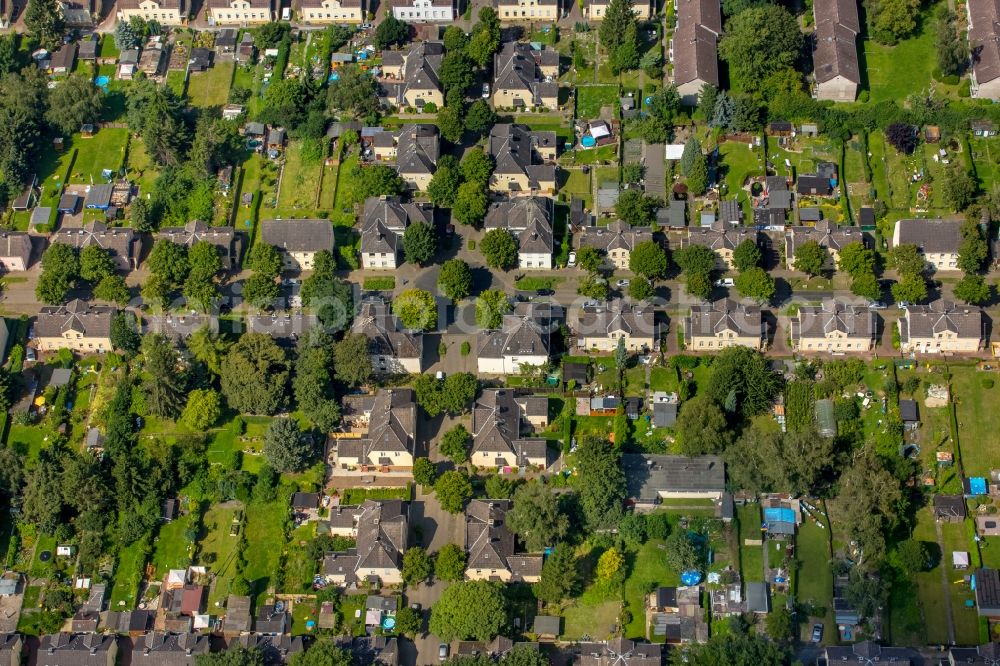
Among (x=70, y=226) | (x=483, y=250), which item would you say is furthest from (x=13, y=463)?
(x=483, y=250)

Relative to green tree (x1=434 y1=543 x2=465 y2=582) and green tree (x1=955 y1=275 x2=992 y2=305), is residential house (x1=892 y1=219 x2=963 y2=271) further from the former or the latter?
green tree (x1=434 y1=543 x2=465 y2=582)

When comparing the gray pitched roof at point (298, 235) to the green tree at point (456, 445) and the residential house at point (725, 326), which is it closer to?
the green tree at point (456, 445)

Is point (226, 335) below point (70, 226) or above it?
below

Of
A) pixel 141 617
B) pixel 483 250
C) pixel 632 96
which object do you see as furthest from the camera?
pixel 632 96

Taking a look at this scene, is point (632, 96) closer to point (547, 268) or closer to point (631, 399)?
point (547, 268)

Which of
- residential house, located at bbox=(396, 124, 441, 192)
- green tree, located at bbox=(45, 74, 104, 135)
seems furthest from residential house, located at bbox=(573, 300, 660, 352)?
green tree, located at bbox=(45, 74, 104, 135)

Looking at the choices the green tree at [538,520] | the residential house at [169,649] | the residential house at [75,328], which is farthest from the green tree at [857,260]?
the residential house at [75,328]

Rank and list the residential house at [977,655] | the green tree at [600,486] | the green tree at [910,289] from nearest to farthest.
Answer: the residential house at [977,655] → the green tree at [600,486] → the green tree at [910,289]

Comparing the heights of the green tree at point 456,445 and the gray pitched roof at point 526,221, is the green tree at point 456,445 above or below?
below
